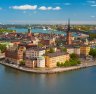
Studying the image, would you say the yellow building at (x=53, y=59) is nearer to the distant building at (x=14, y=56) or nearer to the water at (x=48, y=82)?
the water at (x=48, y=82)

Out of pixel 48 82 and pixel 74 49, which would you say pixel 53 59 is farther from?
pixel 74 49

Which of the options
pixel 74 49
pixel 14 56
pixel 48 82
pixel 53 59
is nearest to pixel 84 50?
pixel 74 49

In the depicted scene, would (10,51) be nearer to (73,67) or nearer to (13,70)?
(13,70)

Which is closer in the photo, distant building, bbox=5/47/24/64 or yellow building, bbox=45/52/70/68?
yellow building, bbox=45/52/70/68

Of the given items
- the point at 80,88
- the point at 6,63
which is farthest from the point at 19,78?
the point at 6,63

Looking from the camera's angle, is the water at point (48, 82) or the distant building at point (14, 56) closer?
the water at point (48, 82)

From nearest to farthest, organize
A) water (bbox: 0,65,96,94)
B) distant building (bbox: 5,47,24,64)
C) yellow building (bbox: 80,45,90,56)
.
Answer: water (bbox: 0,65,96,94) < distant building (bbox: 5,47,24,64) < yellow building (bbox: 80,45,90,56)

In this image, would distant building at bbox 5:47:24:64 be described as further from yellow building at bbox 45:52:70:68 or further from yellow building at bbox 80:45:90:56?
yellow building at bbox 80:45:90:56

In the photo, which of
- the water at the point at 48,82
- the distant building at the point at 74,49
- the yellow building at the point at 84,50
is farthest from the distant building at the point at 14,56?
the yellow building at the point at 84,50

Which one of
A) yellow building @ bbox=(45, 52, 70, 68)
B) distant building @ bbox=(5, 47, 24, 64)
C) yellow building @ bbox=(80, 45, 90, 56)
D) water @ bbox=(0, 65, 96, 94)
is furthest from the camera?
yellow building @ bbox=(80, 45, 90, 56)

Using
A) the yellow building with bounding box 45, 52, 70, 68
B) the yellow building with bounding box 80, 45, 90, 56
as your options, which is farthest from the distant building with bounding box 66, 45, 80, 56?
the yellow building with bounding box 45, 52, 70, 68
